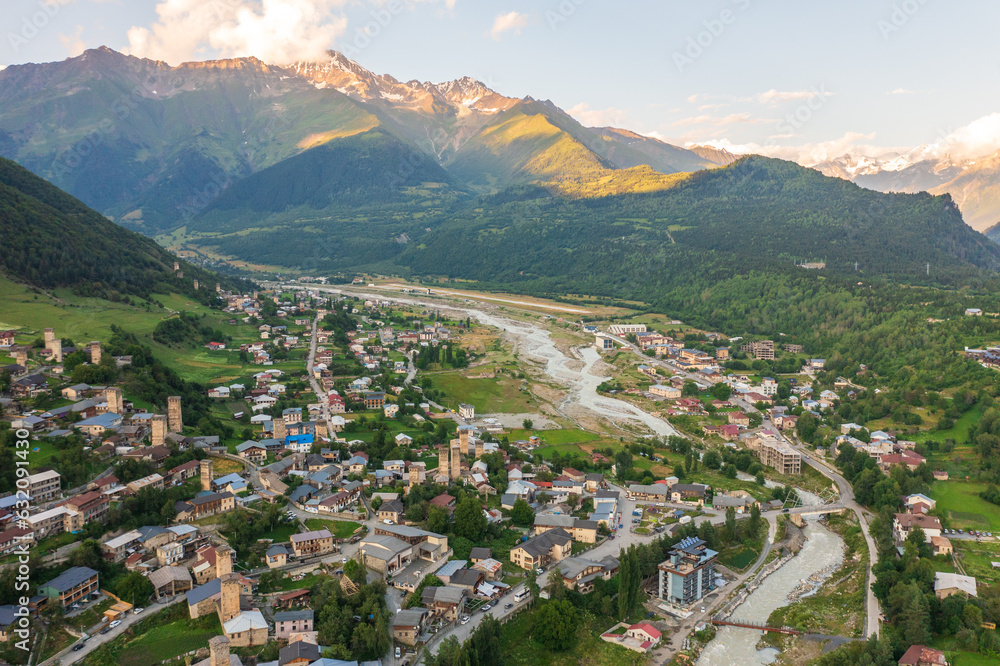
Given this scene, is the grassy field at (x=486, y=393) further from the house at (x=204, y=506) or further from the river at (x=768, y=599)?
the river at (x=768, y=599)

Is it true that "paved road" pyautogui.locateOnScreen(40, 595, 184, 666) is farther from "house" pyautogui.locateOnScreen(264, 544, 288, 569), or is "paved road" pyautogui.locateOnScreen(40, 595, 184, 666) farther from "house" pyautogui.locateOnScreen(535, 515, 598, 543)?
"house" pyautogui.locateOnScreen(535, 515, 598, 543)

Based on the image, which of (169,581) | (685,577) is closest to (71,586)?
(169,581)

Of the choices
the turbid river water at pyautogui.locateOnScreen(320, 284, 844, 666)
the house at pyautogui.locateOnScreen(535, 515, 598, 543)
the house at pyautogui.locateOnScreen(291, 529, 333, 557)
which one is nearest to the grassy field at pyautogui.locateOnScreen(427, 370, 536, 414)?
the turbid river water at pyautogui.locateOnScreen(320, 284, 844, 666)

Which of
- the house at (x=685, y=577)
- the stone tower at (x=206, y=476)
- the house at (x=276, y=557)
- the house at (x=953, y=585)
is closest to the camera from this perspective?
the house at (x=953, y=585)

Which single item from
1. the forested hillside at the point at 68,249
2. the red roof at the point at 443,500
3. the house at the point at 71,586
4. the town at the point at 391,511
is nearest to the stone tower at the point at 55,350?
the town at the point at 391,511

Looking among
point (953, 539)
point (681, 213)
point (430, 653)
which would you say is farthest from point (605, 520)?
→ point (681, 213)

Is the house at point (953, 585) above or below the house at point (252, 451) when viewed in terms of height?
below
